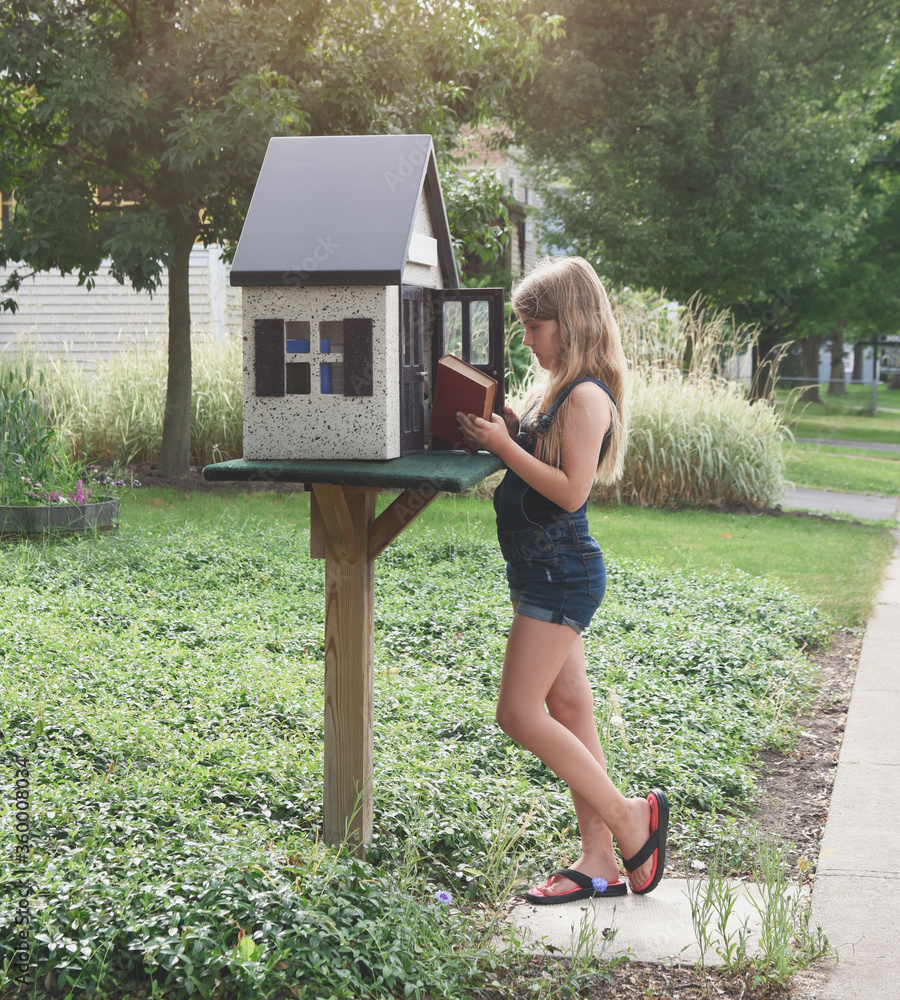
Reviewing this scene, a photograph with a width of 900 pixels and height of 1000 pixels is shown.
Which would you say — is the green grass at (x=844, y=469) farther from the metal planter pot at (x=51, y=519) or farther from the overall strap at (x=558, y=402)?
the overall strap at (x=558, y=402)

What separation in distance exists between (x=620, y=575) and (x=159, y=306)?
1052 cm

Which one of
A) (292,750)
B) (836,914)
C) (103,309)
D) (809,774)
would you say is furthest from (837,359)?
(836,914)

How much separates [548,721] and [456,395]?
977 mm

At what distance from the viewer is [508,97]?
61.6 feet

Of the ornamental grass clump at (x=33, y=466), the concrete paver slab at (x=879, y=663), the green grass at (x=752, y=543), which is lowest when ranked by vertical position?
the concrete paver slab at (x=879, y=663)

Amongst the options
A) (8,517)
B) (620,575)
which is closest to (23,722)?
(8,517)

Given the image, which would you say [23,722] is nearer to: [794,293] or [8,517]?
[8,517]

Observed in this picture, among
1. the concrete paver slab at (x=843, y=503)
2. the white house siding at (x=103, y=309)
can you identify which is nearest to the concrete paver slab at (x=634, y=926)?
the concrete paver slab at (x=843, y=503)

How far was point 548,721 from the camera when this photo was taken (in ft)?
9.89

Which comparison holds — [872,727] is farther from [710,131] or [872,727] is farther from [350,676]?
[710,131]

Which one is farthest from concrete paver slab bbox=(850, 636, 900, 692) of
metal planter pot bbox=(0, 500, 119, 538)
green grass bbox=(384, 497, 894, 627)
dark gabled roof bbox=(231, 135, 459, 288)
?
metal planter pot bbox=(0, 500, 119, 538)

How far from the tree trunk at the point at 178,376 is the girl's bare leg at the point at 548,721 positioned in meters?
8.03

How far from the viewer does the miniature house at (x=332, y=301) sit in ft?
9.25

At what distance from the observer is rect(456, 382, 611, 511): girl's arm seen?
282cm
